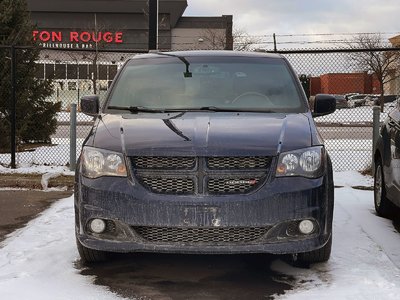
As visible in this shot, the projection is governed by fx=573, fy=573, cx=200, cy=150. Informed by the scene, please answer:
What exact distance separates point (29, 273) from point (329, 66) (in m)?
9.47

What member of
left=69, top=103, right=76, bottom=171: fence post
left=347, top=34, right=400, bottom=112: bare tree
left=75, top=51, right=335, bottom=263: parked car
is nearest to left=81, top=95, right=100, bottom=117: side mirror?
left=75, top=51, right=335, bottom=263: parked car

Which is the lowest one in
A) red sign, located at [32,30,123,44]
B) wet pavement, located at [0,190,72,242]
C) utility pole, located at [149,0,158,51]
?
wet pavement, located at [0,190,72,242]

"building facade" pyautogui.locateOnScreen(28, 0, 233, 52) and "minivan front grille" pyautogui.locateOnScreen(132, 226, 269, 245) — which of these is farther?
"building facade" pyautogui.locateOnScreen(28, 0, 233, 52)

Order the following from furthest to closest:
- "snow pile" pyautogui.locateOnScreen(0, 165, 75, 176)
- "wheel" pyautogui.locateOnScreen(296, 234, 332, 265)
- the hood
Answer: "snow pile" pyautogui.locateOnScreen(0, 165, 75, 176), "wheel" pyautogui.locateOnScreen(296, 234, 332, 265), the hood

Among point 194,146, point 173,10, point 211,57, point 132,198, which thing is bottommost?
point 132,198

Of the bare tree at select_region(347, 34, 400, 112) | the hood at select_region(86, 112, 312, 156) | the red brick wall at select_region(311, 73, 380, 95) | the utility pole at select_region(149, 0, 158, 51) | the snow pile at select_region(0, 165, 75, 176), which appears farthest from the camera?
the red brick wall at select_region(311, 73, 380, 95)

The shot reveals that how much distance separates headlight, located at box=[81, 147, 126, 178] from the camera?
4.11m

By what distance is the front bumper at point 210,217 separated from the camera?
3943 mm

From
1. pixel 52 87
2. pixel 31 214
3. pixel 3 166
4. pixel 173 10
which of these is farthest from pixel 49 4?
pixel 31 214

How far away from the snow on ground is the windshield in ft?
4.48

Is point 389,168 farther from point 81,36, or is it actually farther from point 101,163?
point 81,36

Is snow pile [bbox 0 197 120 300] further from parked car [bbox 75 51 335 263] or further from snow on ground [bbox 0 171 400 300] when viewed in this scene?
parked car [bbox 75 51 335 263]

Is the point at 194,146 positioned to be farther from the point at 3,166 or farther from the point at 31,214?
the point at 3,166

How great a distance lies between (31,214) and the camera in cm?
656
